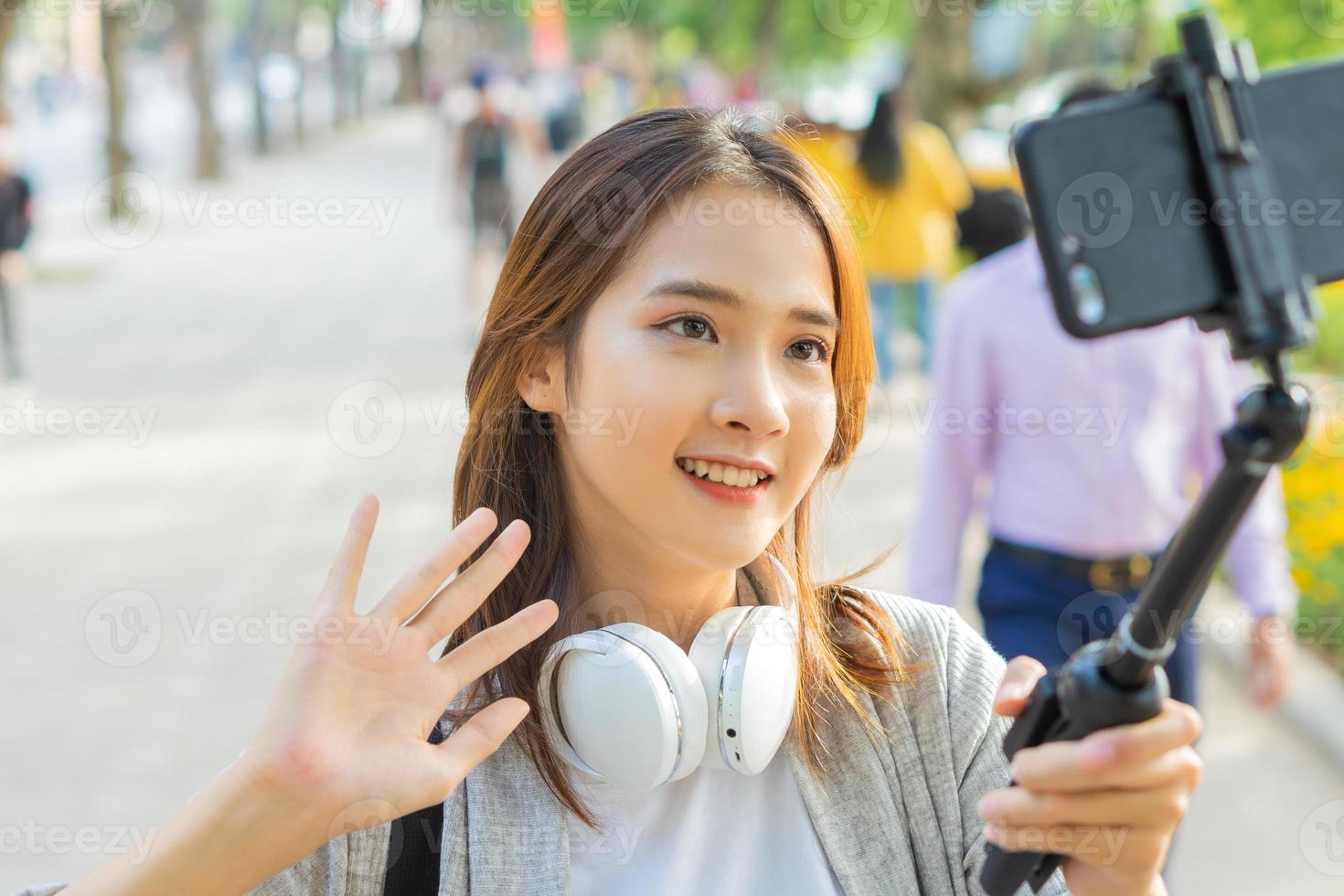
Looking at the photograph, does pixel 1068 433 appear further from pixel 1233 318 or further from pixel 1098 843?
pixel 1233 318

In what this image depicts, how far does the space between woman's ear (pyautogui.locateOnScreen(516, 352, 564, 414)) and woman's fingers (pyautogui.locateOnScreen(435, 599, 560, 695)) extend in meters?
0.45

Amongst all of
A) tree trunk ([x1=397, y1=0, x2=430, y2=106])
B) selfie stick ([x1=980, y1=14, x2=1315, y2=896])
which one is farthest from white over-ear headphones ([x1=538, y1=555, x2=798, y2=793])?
tree trunk ([x1=397, y1=0, x2=430, y2=106])

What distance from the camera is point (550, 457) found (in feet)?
6.40

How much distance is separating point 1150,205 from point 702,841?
1036 mm

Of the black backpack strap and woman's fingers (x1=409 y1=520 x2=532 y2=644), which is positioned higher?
woman's fingers (x1=409 y1=520 x2=532 y2=644)

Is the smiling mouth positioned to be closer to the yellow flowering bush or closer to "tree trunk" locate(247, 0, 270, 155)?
the yellow flowering bush

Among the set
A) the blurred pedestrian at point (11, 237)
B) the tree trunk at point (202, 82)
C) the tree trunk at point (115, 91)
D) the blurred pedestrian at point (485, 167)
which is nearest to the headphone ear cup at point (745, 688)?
the blurred pedestrian at point (11, 237)

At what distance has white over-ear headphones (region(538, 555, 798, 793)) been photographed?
1.59m

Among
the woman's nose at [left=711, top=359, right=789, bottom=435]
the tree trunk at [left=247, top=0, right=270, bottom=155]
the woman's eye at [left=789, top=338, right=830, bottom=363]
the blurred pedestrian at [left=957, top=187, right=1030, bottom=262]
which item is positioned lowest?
the woman's nose at [left=711, top=359, right=789, bottom=435]

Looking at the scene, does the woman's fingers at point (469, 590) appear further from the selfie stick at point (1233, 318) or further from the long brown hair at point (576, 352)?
the selfie stick at point (1233, 318)

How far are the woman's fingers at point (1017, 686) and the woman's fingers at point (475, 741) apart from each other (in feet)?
1.56

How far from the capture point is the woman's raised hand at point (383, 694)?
133cm

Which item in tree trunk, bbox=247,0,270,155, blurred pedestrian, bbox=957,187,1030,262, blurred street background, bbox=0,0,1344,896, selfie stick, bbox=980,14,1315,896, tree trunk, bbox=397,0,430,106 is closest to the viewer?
selfie stick, bbox=980,14,1315,896

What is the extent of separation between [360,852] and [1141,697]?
850 mm
